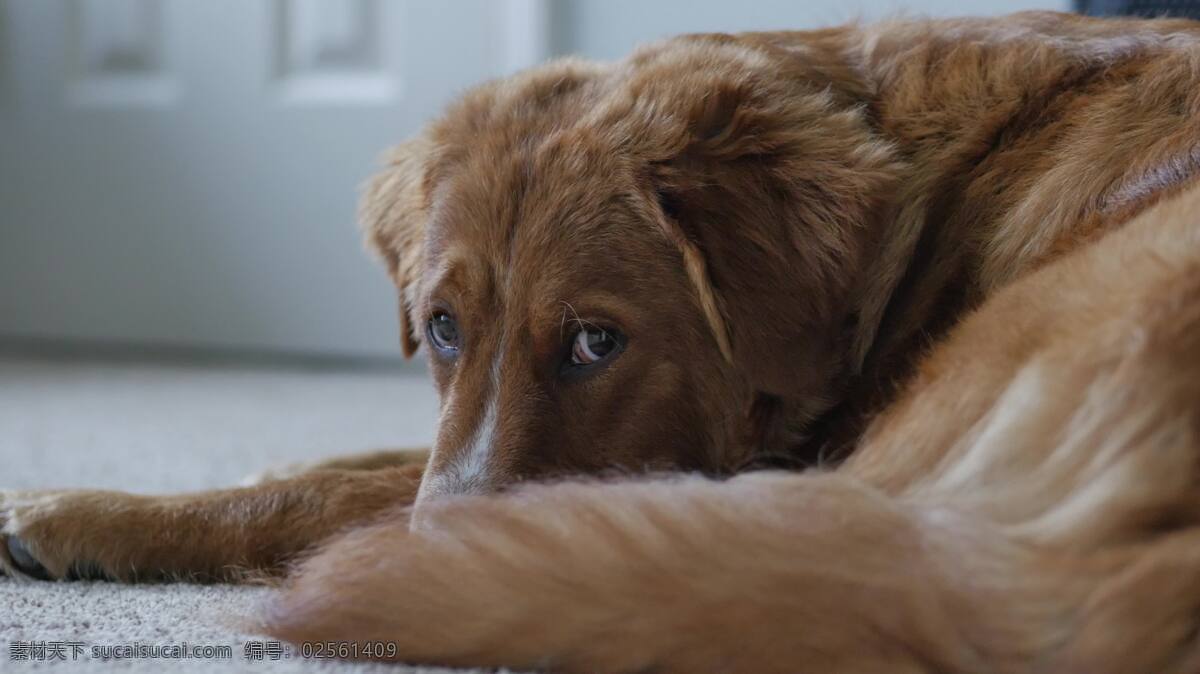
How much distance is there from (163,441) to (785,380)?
4.99ft

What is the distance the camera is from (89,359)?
13.1 ft

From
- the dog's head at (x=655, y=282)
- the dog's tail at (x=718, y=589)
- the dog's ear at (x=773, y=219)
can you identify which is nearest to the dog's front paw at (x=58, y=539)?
the dog's head at (x=655, y=282)

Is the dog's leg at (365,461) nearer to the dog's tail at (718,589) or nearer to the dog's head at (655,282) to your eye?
the dog's head at (655,282)

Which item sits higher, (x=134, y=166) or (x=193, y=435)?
(x=134, y=166)

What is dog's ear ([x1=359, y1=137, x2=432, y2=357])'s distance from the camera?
1880 millimetres

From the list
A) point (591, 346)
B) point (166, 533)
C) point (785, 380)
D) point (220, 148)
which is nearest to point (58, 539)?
point (166, 533)

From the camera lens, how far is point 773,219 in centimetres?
151

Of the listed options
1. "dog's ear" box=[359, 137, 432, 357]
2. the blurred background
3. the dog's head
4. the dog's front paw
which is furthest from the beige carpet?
"dog's ear" box=[359, 137, 432, 357]

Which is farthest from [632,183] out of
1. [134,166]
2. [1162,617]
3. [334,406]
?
[134,166]

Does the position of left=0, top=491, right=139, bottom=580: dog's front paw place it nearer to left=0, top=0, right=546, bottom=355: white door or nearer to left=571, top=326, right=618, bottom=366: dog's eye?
left=571, top=326, right=618, bottom=366: dog's eye

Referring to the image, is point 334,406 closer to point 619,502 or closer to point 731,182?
point 731,182

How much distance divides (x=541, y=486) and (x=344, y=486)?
496 mm

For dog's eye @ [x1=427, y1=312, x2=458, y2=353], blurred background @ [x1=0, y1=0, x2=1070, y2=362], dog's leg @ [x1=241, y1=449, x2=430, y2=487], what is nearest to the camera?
dog's eye @ [x1=427, y1=312, x2=458, y2=353]

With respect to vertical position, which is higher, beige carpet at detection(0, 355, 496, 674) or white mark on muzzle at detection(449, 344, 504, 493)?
white mark on muzzle at detection(449, 344, 504, 493)
